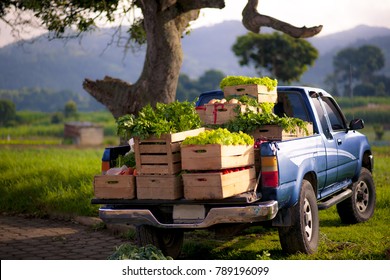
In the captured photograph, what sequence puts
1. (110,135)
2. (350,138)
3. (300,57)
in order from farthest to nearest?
(110,135), (300,57), (350,138)

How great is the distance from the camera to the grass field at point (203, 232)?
854 cm

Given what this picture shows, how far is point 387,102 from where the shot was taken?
296 ft

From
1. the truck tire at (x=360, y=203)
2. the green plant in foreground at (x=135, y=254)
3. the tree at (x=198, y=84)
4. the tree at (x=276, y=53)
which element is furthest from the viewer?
the tree at (x=198, y=84)

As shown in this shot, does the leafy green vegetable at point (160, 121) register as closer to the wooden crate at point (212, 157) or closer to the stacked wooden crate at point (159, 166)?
the stacked wooden crate at point (159, 166)

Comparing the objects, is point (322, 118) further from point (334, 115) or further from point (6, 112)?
point (6, 112)

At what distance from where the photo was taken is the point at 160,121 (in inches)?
285

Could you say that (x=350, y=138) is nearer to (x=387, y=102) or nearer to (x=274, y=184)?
(x=274, y=184)

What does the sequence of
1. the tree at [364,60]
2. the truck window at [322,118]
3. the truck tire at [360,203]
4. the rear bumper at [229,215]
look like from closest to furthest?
1. the rear bumper at [229,215]
2. the truck window at [322,118]
3. the truck tire at [360,203]
4. the tree at [364,60]

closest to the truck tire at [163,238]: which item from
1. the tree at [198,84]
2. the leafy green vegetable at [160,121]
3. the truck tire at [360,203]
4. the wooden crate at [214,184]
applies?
the wooden crate at [214,184]

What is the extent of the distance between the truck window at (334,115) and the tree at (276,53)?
251 ft

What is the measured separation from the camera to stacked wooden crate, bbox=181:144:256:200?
22.7ft
